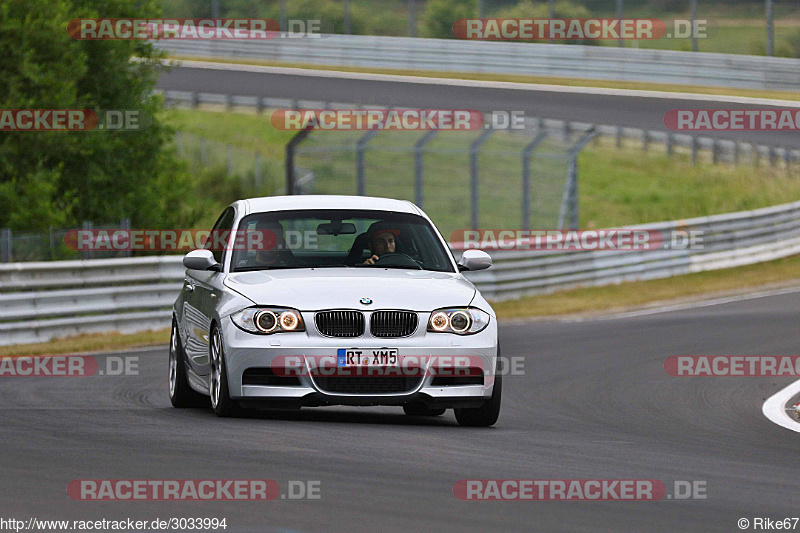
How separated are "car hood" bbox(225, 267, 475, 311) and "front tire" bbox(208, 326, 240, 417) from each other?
39 centimetres

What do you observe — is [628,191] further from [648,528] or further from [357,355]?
[648,528]

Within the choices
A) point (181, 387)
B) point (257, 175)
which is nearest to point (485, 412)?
point (181, 387)

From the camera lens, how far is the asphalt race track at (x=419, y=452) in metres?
6.55

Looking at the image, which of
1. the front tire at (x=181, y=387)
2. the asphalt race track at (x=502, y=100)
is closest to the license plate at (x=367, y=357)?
the front tire at (x=181, y=387)

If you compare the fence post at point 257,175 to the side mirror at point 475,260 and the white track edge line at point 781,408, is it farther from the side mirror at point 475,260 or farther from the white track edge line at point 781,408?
the side mirror at point 475,260

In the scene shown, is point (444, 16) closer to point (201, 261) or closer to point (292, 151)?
point (292, 151)

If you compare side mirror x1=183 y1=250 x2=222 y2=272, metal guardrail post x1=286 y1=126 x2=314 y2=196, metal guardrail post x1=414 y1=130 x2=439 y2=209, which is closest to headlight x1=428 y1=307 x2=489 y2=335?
side mirror x1=183 y1=250 x2=222 y2=272

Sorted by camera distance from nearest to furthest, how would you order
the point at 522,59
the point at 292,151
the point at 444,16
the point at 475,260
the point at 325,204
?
the point at 475,260
the point at 325,204
the point at 292,151
the point at 522,59
the point at 444,16

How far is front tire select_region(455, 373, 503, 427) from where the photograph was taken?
9.98 m

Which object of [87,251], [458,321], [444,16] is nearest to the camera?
[458,321]

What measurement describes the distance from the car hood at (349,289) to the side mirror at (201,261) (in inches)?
14.5

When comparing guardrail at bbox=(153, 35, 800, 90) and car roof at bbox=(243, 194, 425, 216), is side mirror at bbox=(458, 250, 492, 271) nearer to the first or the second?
car roof at bbox=(243, 194, 425, 216)

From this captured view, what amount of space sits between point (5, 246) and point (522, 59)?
26677mm

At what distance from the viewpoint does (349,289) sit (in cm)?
967
